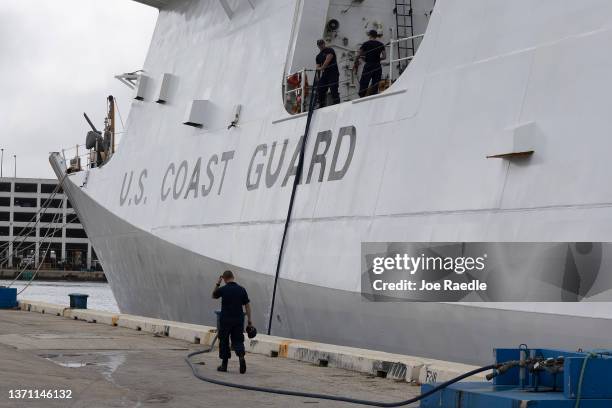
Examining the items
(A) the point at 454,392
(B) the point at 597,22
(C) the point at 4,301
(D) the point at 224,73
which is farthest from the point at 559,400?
(C) the point at 4,301

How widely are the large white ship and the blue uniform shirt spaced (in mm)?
1693

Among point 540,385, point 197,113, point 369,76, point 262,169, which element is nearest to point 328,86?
point 369,76

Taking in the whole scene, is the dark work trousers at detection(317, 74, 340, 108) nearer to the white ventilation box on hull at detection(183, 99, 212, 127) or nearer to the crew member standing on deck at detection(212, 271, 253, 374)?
the white ventilation box on hull at detection(183, 99, 212, 127)

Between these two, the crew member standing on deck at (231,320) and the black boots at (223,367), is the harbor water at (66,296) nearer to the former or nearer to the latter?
the black boots at (223,367)

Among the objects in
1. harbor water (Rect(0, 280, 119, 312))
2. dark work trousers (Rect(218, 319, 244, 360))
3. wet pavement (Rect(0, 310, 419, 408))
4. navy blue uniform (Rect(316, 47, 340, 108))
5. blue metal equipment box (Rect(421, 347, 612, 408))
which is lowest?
harbor water (Rect(0, 280, 119, 312))

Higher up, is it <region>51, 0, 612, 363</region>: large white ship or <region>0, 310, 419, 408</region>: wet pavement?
<region>51, 0, 612, 363</region>: large white ship

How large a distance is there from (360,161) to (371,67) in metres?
1.94

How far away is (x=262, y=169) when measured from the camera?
1373cm

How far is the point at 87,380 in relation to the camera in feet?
29.7

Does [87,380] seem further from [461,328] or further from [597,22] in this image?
[597,22]

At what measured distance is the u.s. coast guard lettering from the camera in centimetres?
1214

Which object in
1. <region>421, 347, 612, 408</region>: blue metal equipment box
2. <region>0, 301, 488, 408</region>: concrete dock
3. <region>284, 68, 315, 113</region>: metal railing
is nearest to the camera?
<region>421, 347, 612, 408</region>: blue metal equipment box

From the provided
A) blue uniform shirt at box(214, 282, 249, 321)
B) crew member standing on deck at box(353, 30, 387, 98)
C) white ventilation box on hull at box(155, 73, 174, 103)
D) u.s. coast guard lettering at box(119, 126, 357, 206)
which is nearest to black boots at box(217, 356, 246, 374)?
blue uniform shirt at box(214, 282, 249, 321)

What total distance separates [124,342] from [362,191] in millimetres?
4429
